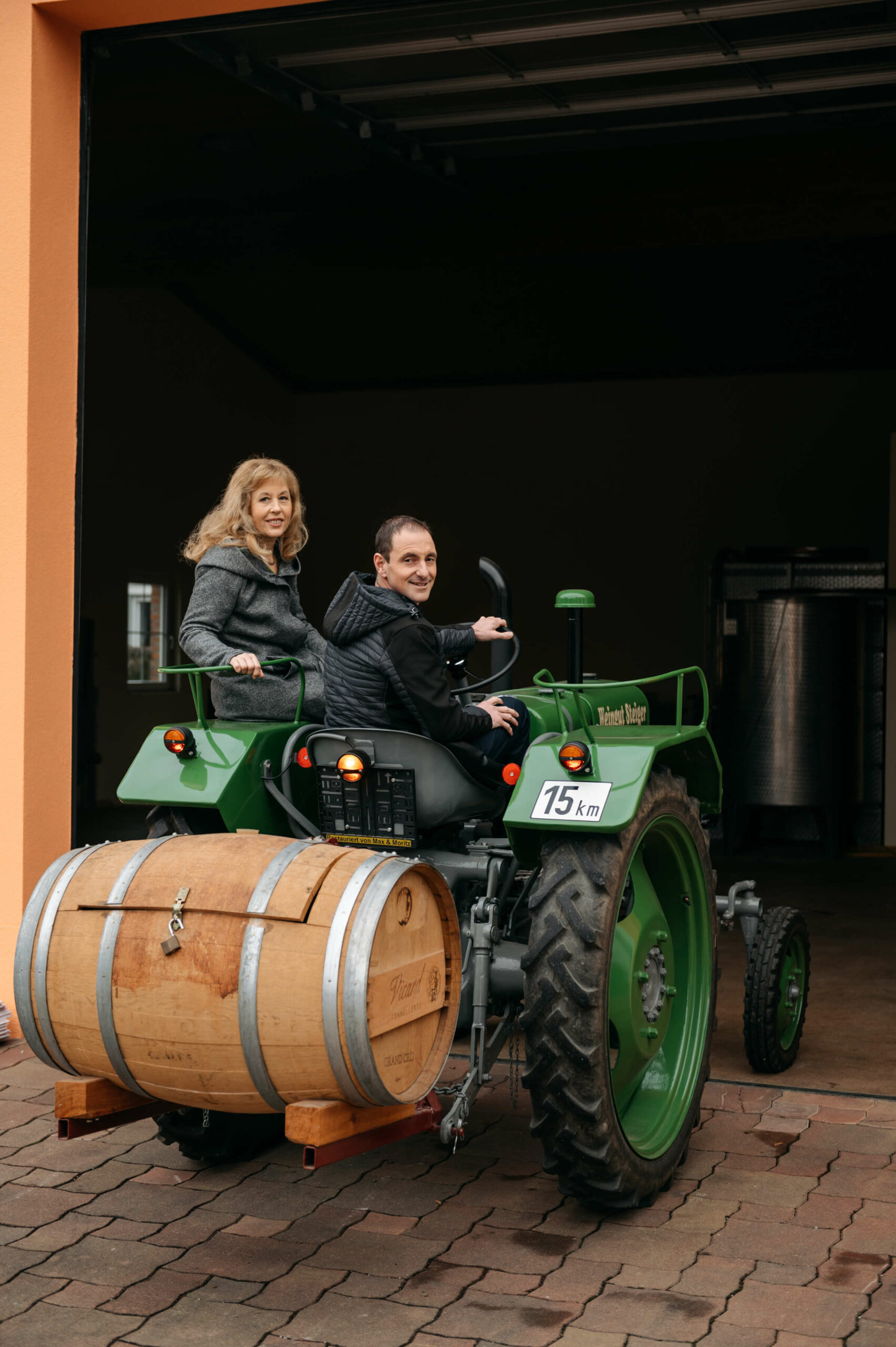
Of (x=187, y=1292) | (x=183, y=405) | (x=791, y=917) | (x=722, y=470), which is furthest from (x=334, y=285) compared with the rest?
(x=187, y=1292)

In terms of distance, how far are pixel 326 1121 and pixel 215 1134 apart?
3.22ft

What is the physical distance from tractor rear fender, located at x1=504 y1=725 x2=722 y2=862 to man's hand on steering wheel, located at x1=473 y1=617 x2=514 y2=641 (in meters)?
0.37

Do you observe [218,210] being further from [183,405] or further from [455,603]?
[455,603]

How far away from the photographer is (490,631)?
12.2ft

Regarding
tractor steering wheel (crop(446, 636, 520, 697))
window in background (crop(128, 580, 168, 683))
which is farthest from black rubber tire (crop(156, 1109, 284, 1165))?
window in background (crop(128, 580, 168, 683))

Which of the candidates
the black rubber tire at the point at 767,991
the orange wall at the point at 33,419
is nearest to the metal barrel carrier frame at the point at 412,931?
the black rubber tire at the point at 767,991

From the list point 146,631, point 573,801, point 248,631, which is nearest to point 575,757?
point 573,801

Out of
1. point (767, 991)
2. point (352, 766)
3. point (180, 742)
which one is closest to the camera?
point (352, 766)

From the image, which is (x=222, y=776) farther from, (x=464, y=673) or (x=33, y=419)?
(x=33, y=419)

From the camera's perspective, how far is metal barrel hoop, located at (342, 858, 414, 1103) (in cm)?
266

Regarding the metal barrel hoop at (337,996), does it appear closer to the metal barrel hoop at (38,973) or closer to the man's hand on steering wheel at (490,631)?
the metal barrel hoop at (38,973)

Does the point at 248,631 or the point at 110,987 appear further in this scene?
the point at 248,631

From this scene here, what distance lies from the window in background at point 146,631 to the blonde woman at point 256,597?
35.1 ft

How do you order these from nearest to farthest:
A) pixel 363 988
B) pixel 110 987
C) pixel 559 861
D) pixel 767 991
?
pixel 363 988, pixel 110 987, pixel 559 861, pixel 767 991
